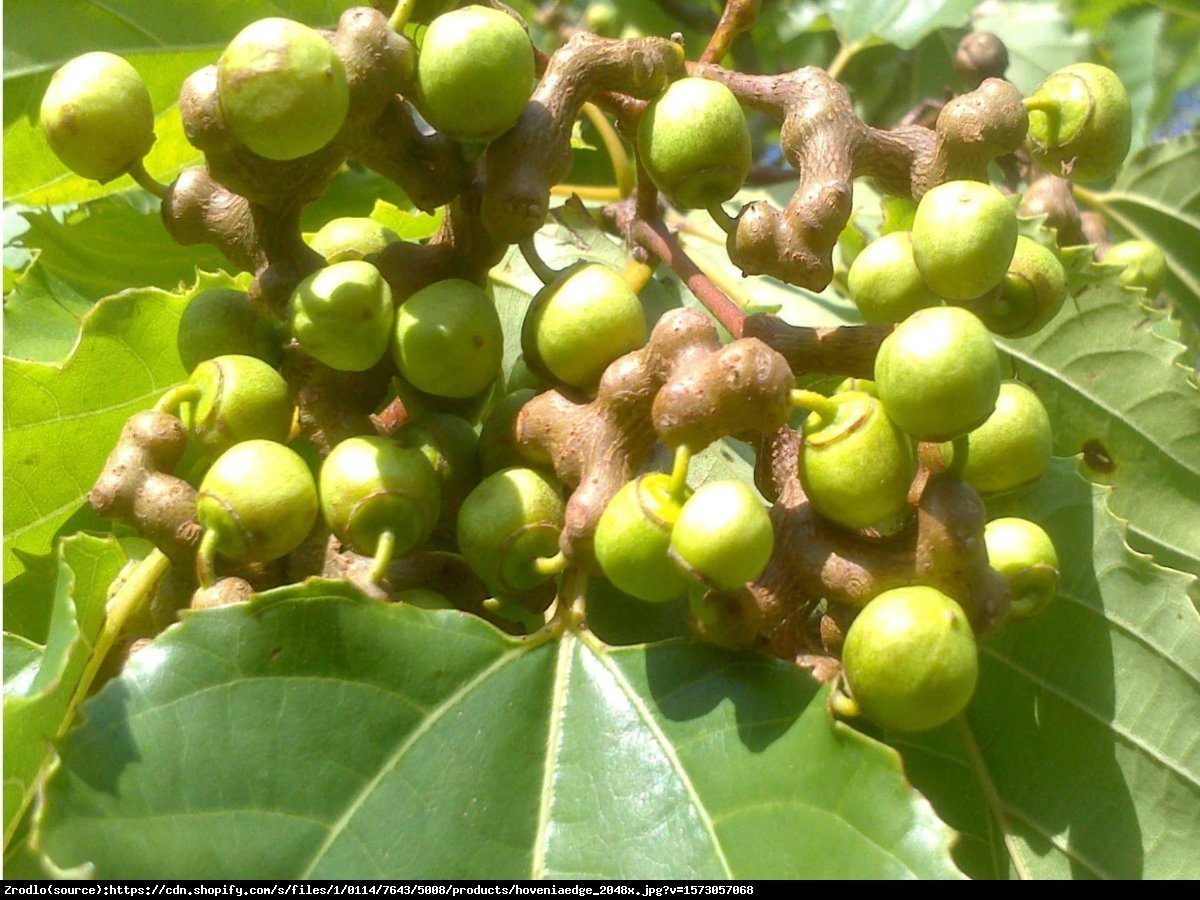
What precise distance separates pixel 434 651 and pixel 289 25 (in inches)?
26.6

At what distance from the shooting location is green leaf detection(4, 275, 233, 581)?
1629mm

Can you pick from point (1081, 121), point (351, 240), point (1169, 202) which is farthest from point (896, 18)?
point (351, 240)

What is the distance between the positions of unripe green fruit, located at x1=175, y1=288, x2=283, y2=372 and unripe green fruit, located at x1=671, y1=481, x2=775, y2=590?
596 mm

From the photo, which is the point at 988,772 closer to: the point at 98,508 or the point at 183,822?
the point at 183,822

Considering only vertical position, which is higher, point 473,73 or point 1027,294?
point 473,73

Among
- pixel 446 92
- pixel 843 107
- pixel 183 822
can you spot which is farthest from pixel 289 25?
pixel 183 822

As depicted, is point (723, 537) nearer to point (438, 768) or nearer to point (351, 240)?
point (438, 768)

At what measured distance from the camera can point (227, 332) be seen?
1.43 meters

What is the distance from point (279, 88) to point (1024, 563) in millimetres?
926

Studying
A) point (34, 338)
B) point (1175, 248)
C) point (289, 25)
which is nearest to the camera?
point (289, 25)

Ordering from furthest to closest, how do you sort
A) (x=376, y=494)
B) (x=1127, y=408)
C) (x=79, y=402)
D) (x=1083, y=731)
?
(x=1127, y=408) → (x=79, y=402) → (x=1083, y=731) → (x=376, y=494)

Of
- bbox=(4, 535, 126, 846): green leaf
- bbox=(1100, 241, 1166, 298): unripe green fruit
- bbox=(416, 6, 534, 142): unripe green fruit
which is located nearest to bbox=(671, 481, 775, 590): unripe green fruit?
bbox=(416, 6, 534, 142): unripe green fruit

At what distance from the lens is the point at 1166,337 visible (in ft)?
6.55

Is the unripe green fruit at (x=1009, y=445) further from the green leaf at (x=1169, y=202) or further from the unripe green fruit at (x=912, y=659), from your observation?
the green leaf at (x=1169, y=202)
